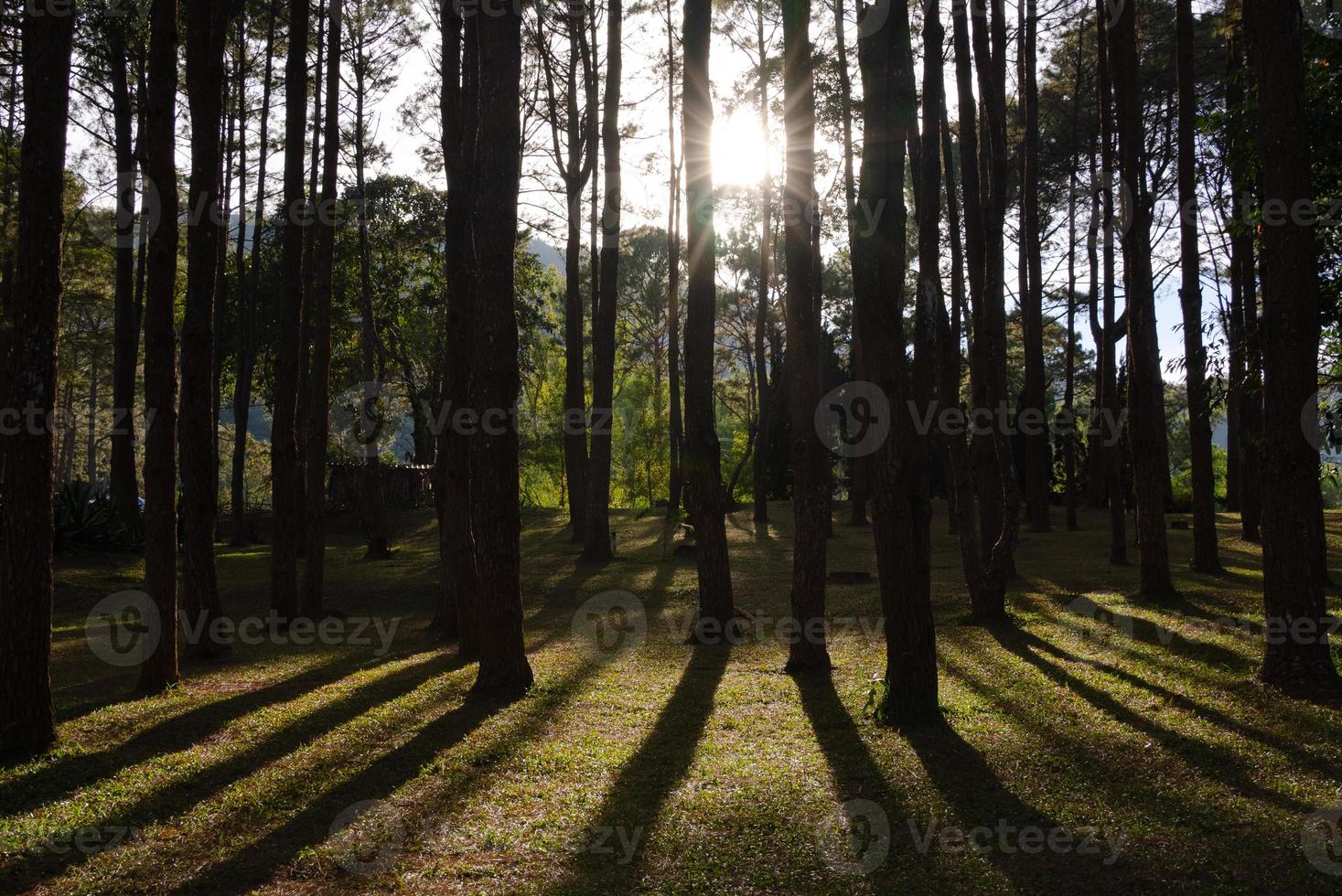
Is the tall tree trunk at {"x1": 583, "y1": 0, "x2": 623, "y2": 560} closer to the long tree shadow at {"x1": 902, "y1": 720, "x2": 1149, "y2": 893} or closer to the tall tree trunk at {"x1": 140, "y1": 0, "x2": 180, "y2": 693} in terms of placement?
the tall tree trunk at {"x1": 140, "y1": 0, "x2": 180, "y2": 693}

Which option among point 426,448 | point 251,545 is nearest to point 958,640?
point 251,545

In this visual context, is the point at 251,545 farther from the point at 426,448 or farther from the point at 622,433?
the point at 622,433

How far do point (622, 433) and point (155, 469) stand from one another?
5088cm

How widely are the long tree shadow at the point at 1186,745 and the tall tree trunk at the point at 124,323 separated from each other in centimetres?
1960

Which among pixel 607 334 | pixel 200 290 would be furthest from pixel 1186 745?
pixel 607 334

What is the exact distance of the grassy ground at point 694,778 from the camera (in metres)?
4.75

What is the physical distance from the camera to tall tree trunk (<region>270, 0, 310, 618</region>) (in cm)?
1259

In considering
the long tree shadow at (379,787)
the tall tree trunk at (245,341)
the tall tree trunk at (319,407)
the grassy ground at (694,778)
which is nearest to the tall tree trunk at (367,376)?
the tall tree trunk at (245,341)

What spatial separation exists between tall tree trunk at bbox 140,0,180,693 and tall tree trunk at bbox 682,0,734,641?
18.1ft

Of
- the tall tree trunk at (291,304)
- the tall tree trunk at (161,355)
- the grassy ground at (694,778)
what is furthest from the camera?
the tall tree trunk at (291,304)

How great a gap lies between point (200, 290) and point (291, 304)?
2757 millimetres

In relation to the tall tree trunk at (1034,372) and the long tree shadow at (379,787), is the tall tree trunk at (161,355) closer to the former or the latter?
the long tree shadow at (379,787)

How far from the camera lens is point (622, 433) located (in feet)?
196

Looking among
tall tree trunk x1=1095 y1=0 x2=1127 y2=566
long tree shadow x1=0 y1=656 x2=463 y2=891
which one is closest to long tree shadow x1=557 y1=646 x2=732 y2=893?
long tree shadow x1=0 y1=656 x2=463 y2=891
